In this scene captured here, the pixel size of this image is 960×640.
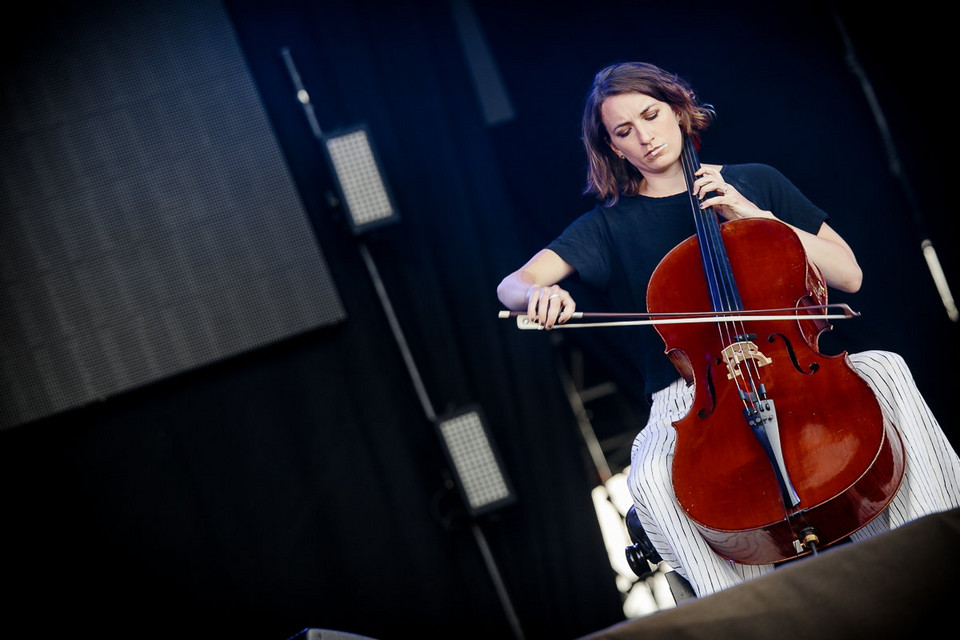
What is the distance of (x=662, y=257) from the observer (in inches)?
85.7

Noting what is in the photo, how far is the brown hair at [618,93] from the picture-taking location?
7.06 feet

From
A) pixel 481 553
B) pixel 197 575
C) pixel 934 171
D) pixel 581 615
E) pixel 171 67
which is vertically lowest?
pixel 581 615

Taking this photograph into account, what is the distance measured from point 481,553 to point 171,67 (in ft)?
7.27

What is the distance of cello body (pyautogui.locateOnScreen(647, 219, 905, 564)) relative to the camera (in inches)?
64.5

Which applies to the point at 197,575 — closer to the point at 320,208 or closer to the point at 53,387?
the point at 53,387

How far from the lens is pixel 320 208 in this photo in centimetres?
334

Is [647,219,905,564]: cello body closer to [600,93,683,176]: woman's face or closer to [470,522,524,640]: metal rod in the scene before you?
[600,93,683,176]: woman's face

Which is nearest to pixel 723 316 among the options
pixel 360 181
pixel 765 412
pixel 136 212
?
pixel 765 412

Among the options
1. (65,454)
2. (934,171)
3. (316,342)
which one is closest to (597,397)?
(316,342)

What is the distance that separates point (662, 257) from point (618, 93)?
433mm

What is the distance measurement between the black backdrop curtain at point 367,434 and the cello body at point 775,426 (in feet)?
3.85

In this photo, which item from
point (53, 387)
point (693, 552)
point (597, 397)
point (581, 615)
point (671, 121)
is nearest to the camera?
point (693, 552)

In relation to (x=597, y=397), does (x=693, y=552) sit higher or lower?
lower

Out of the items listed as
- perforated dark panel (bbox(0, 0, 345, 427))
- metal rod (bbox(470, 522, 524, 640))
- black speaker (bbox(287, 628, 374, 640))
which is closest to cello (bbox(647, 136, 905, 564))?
black speaker (bbox(287, 628, 374, 640))
